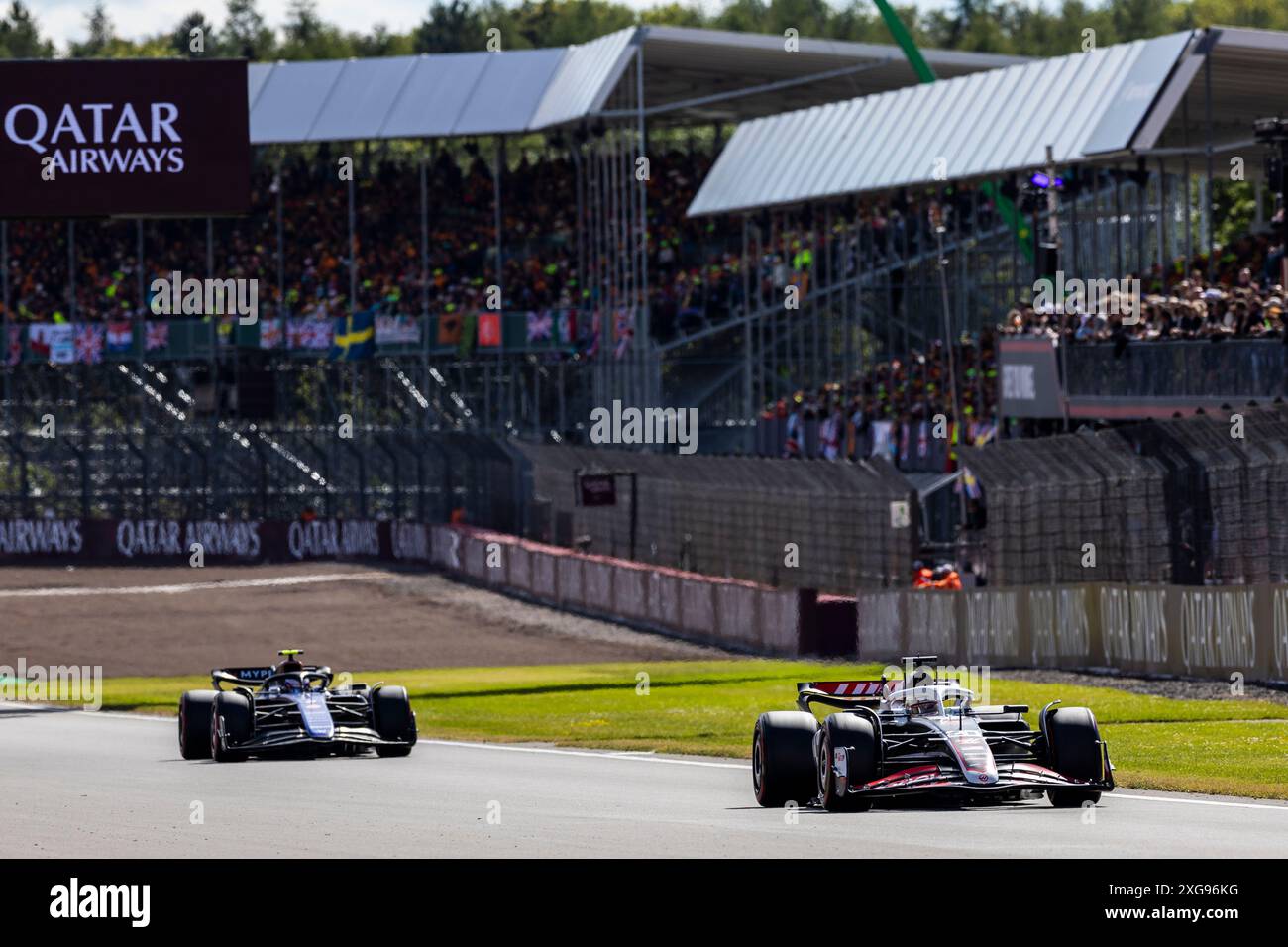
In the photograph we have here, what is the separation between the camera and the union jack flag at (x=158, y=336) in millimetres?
60750

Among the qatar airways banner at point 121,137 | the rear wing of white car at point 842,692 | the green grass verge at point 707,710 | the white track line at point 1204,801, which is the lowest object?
the green grass verge at point 707,710

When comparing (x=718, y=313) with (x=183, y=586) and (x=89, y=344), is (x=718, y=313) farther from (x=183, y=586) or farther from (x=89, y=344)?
(x=89, y=344)

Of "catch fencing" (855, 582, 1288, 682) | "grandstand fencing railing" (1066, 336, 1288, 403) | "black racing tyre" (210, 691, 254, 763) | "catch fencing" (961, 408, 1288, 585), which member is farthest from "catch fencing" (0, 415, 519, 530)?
"black racing tyre" (210, 691, 254, 763)

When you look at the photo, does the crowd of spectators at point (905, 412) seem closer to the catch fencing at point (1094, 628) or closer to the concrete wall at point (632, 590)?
the concrete wall at point (632, 590)

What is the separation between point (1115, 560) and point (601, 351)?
27848 millimetres

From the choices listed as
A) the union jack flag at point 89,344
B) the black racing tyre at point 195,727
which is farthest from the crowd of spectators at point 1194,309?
the union jack flag at point 89,344

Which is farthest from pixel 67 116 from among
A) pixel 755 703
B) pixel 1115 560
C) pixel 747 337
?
pixel 747 337

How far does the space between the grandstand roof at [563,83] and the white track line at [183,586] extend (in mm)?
11789

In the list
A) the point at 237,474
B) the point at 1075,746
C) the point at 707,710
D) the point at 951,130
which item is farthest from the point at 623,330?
the point at 1075,746

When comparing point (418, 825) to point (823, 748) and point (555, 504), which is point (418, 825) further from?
point (555, 504)

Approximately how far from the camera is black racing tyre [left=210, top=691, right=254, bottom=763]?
19297mm

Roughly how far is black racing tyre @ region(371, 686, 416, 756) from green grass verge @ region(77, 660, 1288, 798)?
2311mm
